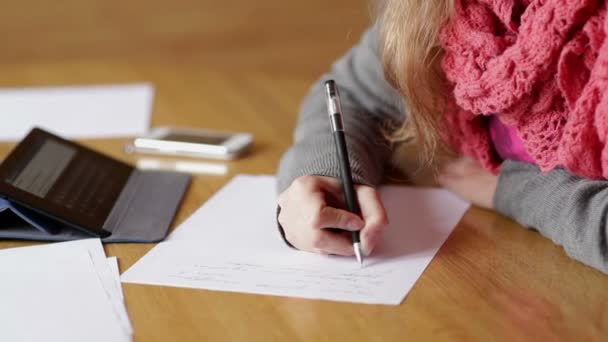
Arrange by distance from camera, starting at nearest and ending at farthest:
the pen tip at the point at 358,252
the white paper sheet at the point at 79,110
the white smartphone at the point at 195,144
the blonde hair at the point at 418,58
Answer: the pen tip at the point at 358,252
the blonde hair at the point at 418,58
the white smartphone at the point at 195,144
the white paper sheet at the point at 79,110

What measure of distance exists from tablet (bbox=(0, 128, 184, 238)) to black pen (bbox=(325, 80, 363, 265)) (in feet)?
0.67

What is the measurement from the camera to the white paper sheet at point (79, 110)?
45.9 inches

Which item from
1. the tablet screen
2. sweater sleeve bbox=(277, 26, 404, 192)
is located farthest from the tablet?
sweater sleeve bbox=(277, 26, 404, 192)

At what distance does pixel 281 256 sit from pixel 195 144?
1.09 ft

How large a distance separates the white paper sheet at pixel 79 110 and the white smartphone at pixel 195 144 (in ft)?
0.20

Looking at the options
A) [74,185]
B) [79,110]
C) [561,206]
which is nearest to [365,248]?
[561,206]

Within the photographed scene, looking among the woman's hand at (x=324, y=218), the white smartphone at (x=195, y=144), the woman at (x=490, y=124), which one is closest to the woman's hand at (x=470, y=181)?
the woman at (x=490, y=124)

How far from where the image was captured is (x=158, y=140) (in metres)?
1.08

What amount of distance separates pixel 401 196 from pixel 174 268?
280mm

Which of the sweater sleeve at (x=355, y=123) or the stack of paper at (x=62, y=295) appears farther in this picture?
the sweater sleeve at (x=355, y=123)

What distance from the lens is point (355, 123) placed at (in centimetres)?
98

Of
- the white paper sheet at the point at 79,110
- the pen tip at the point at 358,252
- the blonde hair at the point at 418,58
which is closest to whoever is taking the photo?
the pen tip at the point at 358,252

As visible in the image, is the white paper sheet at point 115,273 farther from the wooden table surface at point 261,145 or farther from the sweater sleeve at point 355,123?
the sweater sleeve at point 355,123

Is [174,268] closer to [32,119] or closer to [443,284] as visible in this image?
[443,284]
